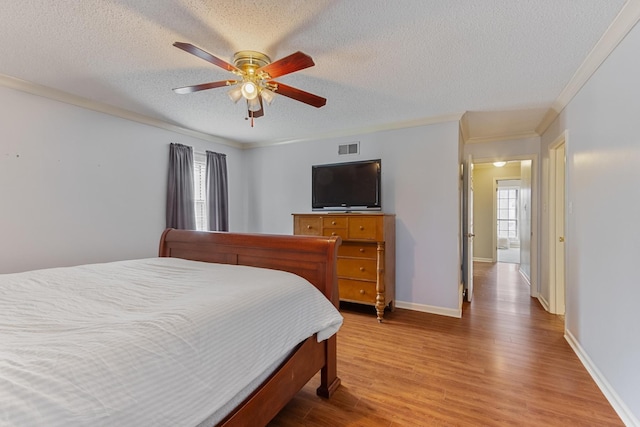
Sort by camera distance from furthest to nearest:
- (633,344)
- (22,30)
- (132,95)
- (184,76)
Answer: (132,95) < (184,76) < (22,30) < (633,344)

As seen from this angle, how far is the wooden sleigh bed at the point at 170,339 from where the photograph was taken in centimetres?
79

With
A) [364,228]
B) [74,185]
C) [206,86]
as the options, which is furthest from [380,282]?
[74,185]

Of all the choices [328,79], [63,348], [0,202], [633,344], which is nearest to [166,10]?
[328,79]

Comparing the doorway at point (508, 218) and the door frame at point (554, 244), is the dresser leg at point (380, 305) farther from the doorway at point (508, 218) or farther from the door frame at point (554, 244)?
the doorway at point (508, 218)

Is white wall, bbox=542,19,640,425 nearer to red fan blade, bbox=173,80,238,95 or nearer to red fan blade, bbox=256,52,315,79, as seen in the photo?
red fan blade, bbox=256,52,315,79

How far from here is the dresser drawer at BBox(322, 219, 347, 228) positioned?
358 centimetres

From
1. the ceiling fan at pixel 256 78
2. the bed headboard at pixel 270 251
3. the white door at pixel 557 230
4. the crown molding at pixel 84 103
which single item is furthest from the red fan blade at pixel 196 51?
the white door at pixel 557 230

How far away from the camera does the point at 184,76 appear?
250 centimetres

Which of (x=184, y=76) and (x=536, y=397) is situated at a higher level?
(x=184, y=76)

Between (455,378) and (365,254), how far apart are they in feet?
5.21

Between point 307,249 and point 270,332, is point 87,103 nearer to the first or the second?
point 307,249

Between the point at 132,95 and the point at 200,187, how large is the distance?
1720 mm

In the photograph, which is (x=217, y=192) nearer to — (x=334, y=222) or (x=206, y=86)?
(x=334, y=222)

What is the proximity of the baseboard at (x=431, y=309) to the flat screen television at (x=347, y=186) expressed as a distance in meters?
1.27
